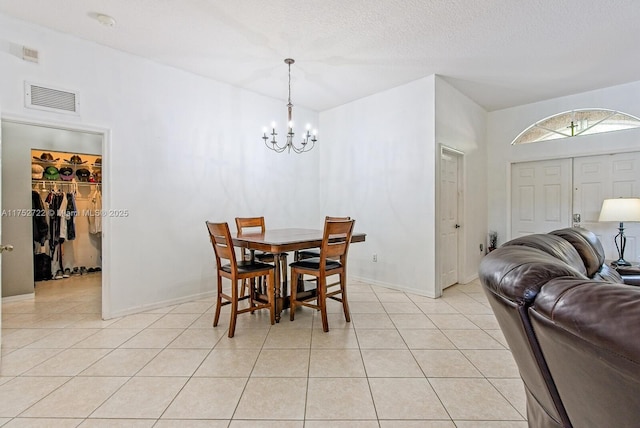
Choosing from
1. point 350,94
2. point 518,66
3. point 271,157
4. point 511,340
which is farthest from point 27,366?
point 518,66

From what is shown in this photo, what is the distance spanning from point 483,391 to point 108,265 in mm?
3453

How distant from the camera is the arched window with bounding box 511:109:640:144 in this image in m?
4.06

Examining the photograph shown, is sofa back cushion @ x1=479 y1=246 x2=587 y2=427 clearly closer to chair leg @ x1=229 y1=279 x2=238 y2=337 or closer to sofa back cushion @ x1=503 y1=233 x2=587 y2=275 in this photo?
sofa back cushion @ x1=503 y1=233 x2=587 y2=275

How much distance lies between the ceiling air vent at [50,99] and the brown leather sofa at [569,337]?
367 centimetres

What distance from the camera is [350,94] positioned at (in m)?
4.46

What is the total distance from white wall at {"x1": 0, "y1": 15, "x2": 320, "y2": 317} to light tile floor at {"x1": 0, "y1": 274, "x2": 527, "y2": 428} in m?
0.55

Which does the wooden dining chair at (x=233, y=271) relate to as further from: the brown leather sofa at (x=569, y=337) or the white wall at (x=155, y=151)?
the brown leather sofa at (x=569, y=337)

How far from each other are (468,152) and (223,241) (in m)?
3.78

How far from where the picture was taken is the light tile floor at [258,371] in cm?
168

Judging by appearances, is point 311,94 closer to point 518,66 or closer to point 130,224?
point 518,66

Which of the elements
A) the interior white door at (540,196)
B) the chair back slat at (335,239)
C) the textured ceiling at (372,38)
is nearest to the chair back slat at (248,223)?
the chair back slat at (335,239)

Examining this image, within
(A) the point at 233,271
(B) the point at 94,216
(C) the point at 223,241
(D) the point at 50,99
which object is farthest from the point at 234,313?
(B) the point at 94,216

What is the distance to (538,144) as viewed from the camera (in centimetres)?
471

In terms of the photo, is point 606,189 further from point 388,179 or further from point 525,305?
point 525,305
